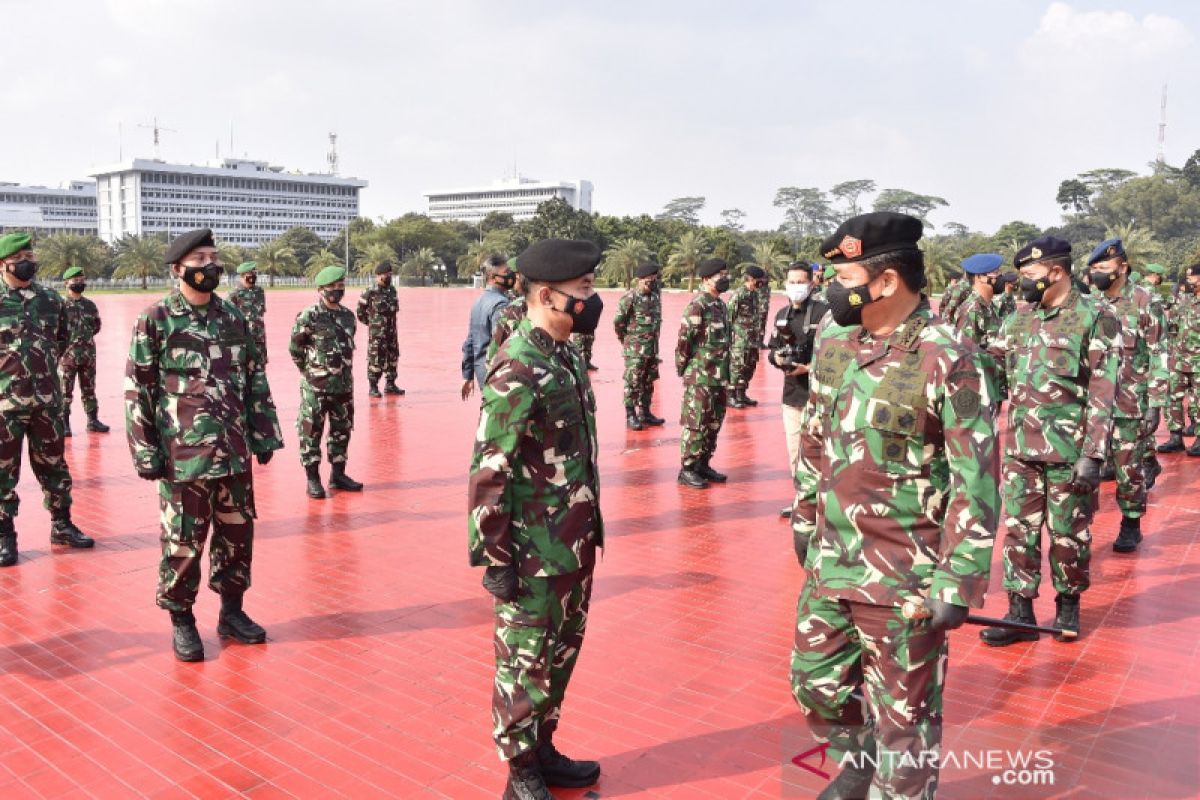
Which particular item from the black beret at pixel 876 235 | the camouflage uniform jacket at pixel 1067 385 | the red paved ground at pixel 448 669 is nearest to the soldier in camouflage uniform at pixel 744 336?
the red paved ground at pixel 448 669

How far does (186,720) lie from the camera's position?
157 inches

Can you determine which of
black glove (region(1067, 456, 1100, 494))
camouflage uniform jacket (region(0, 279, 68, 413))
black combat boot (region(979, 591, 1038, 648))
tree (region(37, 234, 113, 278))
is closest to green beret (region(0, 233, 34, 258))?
camouflage uniform jacket (region(0, 279, 68, 413))

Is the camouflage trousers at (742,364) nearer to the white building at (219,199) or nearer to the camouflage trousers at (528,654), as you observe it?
the camouflage trousers at (528,654)

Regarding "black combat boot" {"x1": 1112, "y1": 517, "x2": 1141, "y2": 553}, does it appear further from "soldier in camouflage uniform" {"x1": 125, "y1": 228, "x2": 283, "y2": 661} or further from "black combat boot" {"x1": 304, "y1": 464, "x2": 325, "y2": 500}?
"black combat boot" {"x1": 304, "y1": 464, "x2": 325, "y2": 500}

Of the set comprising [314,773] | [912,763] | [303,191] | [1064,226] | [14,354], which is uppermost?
[303,191]

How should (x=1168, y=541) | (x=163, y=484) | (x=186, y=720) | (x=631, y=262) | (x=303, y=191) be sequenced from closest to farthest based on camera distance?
(x=186, y=720)
(x=163, y=484)
(x=1168, y=541)
(x=631, y=262)
(x=303, y=191)

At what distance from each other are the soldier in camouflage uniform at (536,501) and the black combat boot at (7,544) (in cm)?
432

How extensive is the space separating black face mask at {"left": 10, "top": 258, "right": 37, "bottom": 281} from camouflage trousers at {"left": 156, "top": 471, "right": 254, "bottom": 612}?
2440mm

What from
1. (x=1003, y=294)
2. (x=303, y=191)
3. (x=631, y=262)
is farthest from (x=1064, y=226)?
(x=303, y=191)

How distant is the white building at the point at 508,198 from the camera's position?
147500 millimetres

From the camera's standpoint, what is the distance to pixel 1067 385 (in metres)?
4.68

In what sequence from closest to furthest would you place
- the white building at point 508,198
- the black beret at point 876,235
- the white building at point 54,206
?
the black beret at point 876,235 < the white building at point 54,206 < the white building at point 508,198

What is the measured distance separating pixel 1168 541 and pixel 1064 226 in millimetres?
73833

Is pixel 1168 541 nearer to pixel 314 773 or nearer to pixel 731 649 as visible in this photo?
pixel 731 649
